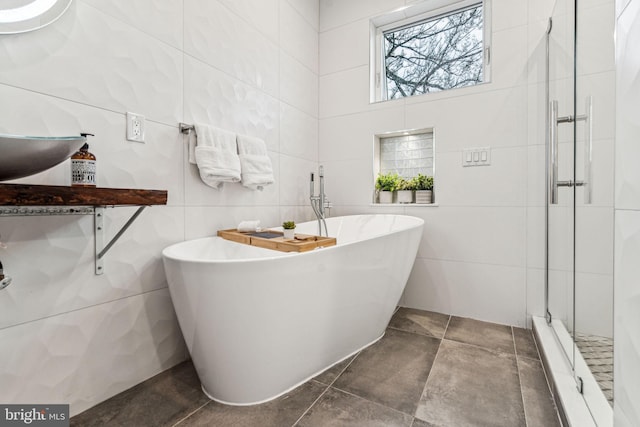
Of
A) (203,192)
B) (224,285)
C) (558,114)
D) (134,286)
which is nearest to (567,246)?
(558,114)

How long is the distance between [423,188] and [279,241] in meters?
1.37

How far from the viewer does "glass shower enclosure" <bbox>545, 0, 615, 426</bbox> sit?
92 cm

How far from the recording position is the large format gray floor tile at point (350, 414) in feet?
3.51

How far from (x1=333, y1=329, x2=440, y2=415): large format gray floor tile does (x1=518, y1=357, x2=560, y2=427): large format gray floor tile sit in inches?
15.4

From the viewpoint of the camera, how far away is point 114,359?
1.23 m

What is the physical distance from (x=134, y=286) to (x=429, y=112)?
7.11ft

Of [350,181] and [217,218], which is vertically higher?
[350,181]

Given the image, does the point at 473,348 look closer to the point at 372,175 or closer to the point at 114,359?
the point at 372,175

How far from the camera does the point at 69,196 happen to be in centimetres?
81

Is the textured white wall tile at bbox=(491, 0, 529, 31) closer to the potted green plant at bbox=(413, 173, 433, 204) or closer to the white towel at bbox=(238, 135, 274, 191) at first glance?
the potted green plant at bbox=(413, 173, 433, 204)

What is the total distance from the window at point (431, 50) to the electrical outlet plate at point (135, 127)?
6.18 feet

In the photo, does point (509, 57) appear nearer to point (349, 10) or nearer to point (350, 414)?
point (349, 10)

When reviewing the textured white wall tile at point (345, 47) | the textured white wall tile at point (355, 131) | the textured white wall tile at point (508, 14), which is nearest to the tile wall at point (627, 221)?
the textured white wall tile at point (508, 14)

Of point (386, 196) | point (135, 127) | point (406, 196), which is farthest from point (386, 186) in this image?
point (135, 127)
